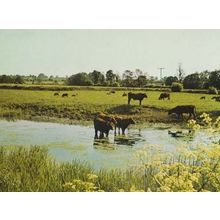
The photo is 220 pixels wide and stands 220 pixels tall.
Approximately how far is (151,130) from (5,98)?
33.1 inches

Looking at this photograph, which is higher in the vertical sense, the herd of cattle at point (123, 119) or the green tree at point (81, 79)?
the green tree at point (81, 79)

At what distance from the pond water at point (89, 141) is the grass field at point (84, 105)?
67 mm

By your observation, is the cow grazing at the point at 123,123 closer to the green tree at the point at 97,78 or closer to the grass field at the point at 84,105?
the grass field at the point at 84,105

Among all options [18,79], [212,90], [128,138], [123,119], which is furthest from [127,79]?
[18,79]

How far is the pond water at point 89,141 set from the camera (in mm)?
3023

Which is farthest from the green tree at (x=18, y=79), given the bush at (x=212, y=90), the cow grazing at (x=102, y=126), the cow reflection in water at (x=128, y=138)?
the bush at (x=212, y=90)

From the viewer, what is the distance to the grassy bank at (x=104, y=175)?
299 cm

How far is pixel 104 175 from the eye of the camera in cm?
301

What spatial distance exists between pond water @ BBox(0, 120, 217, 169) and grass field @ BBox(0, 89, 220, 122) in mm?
67

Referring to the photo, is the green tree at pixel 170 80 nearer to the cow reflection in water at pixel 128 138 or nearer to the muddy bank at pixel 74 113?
the muddy bank at pixel 74 113

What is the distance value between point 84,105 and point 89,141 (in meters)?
0.21

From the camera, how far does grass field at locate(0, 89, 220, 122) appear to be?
3.07m
